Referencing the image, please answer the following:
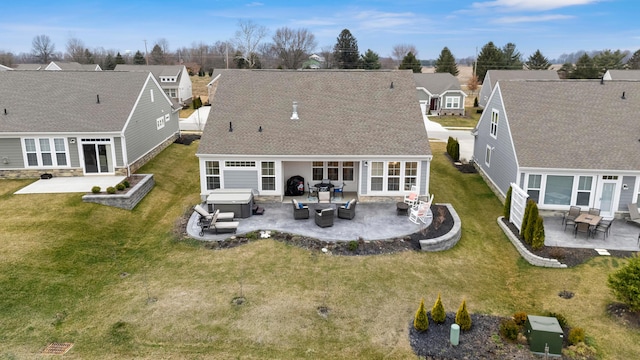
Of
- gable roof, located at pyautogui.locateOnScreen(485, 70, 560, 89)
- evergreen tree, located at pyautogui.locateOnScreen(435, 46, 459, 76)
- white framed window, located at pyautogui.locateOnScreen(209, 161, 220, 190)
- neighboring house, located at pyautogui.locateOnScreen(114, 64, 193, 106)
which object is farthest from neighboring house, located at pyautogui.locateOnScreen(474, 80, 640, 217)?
evergreen tree, located at pyautogui.locateOnScreen(435, 46, 459, 76)

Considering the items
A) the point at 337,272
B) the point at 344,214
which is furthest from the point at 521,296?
the point at 344,214

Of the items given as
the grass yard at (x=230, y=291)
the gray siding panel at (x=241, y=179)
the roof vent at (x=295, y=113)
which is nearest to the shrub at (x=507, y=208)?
the grass yard at (x=230, y=291)

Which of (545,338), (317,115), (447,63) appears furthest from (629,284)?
(447,63)

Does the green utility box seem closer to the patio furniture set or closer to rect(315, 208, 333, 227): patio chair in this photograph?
the patio furniture set

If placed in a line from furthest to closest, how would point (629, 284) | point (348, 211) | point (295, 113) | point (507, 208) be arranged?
point (295, 113), point (507, 208), point (348, 211), point (629, 284)

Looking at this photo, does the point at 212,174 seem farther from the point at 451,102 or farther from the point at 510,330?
the point at 451,102

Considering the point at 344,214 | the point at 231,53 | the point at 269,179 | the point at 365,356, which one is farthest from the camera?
the point at 231,53

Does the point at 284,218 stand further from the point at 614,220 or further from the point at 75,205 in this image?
the point at 614,220
